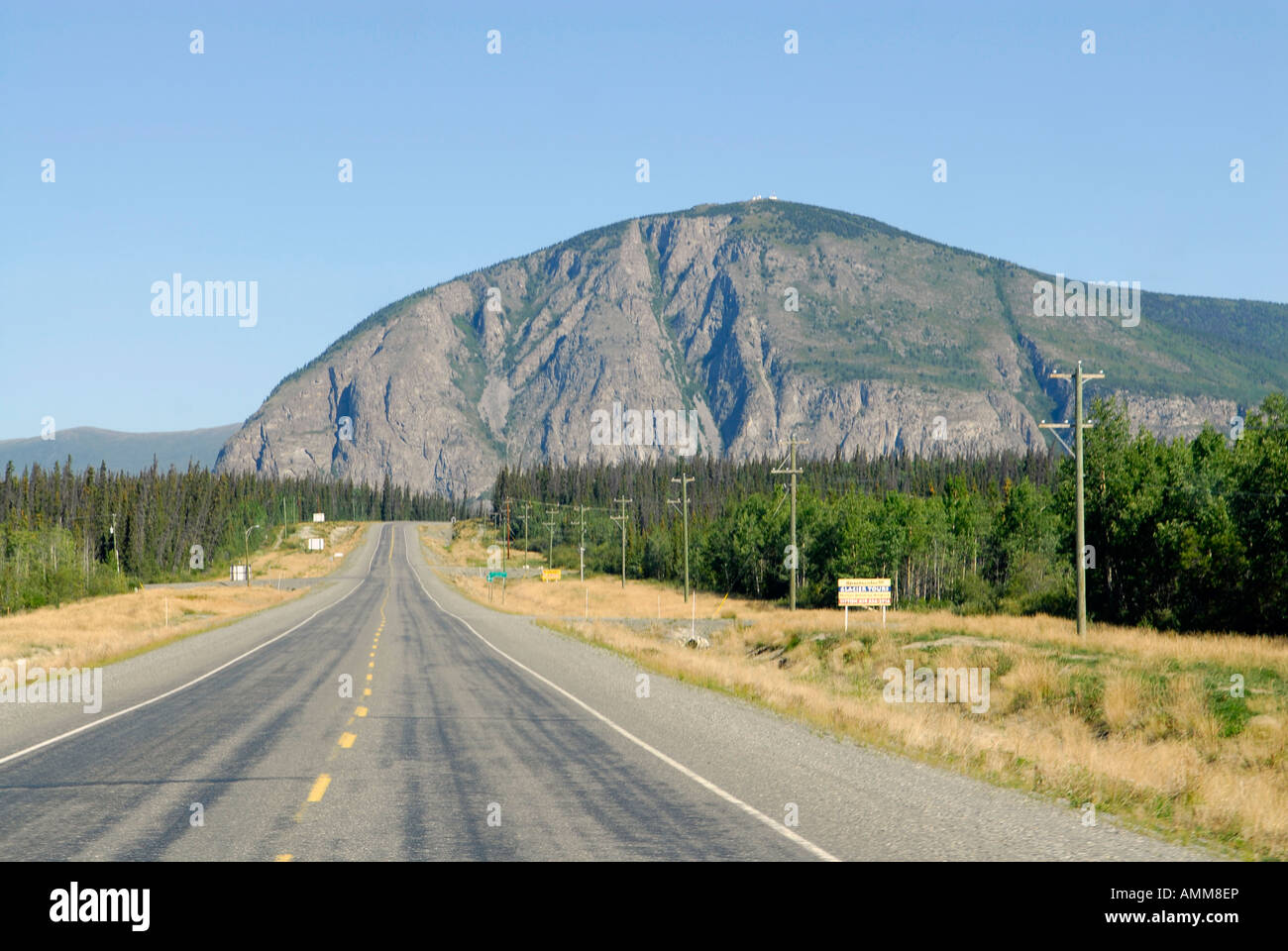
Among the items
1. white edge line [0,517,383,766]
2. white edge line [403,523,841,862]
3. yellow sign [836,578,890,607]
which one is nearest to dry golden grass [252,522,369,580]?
white edge line [0,517,383,766]

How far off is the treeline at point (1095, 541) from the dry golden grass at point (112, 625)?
41.7 meters

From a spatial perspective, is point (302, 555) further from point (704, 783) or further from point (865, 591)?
point (704, 783)

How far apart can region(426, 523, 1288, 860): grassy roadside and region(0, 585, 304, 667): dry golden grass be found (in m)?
17.8

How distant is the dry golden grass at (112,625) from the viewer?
36.0 meters

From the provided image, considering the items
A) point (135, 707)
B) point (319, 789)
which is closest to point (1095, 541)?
point (135, 707)

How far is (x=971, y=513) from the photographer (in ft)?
276

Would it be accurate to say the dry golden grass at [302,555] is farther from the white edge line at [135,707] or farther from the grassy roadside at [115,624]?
the white edge line at [135,707]

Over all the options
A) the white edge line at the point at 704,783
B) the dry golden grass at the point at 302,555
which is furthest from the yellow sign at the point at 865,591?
the dry golden grass at the point at 302,555

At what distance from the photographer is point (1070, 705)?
24.1m

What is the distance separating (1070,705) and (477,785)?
17278 mm

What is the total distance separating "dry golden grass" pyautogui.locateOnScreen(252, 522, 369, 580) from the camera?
13838 centimetres

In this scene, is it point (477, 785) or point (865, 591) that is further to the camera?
point (865, 591)
